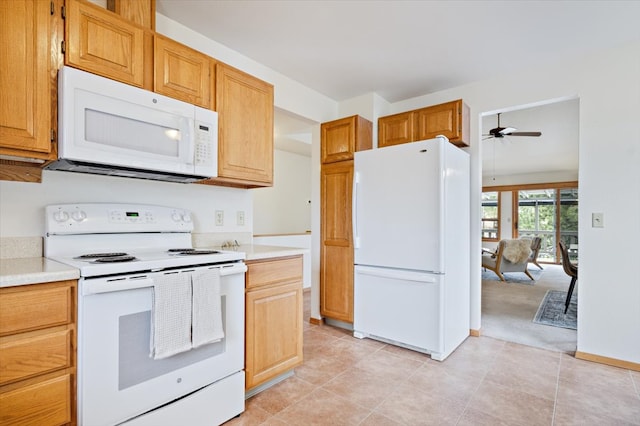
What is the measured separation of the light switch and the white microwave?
9.49 ft

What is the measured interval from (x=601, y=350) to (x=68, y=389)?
3464 mm

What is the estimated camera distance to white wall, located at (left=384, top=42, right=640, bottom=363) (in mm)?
2480

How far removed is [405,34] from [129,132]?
199cm

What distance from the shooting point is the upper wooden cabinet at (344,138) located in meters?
3.29

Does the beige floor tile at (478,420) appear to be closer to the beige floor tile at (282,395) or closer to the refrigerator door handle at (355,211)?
the beige floor tile at (282,395)

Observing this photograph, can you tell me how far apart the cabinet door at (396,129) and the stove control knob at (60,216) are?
2709 mm

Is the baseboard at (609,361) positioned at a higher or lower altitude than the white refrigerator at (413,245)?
lower

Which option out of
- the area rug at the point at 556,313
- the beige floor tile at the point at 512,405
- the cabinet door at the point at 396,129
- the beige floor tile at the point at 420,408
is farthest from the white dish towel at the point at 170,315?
the area rug at the point at 556,313

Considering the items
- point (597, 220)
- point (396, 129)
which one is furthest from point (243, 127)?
point (597, 220)

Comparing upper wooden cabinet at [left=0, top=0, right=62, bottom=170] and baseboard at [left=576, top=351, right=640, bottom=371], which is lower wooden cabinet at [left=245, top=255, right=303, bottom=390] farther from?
baseboard at [left=576, top=351, right=640, bottom=371]

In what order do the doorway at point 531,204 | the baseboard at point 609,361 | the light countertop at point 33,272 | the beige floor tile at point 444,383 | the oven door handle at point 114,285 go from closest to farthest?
the light countertop at point 33,272
the oven door handle at point 114,285
the beige floor tile at point 444,383
the baseboard at point 609,361
the doorway at point 531,204

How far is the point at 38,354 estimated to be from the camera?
1209 millimetres

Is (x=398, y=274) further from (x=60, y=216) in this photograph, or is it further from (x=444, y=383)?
(x=60, y=216)

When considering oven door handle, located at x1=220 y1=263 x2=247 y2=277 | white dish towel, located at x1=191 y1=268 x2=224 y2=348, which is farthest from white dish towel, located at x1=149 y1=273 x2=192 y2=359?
Answer: oven door handle, located at x1=220 y1=263 x2=247 y2=277
